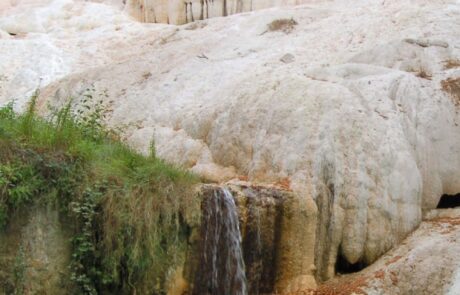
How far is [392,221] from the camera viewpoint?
10.5 metres

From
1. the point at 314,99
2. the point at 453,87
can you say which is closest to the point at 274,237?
the point at 314,99

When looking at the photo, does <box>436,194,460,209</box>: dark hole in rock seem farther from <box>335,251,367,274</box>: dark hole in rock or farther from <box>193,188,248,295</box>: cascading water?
<box>193,188,248,295</box>: cascading water

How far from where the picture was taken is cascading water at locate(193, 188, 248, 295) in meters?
8.93

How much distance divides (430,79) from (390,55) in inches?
44.7

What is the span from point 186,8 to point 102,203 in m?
14.2

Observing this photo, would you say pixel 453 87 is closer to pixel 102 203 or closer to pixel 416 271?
pixel 416 271

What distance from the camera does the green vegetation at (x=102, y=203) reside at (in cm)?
805

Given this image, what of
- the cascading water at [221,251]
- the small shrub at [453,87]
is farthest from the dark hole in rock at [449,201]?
the cascading water at [221,251]

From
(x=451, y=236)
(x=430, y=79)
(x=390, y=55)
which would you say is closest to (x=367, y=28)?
(x=390, y=55)

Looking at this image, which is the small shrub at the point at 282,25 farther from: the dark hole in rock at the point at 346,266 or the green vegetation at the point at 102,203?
the green vegetation at the point at 102,203

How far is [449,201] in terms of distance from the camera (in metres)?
11.6

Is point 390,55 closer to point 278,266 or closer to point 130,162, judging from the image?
point 278,266

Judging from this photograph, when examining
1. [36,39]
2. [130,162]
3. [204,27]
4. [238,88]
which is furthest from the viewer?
[36,39]

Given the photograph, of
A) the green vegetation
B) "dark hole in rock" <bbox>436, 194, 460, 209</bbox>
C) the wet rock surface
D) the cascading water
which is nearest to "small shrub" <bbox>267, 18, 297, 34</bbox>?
"dark hole in rock" <bbox>436, 194, 460, 209</bbox>
